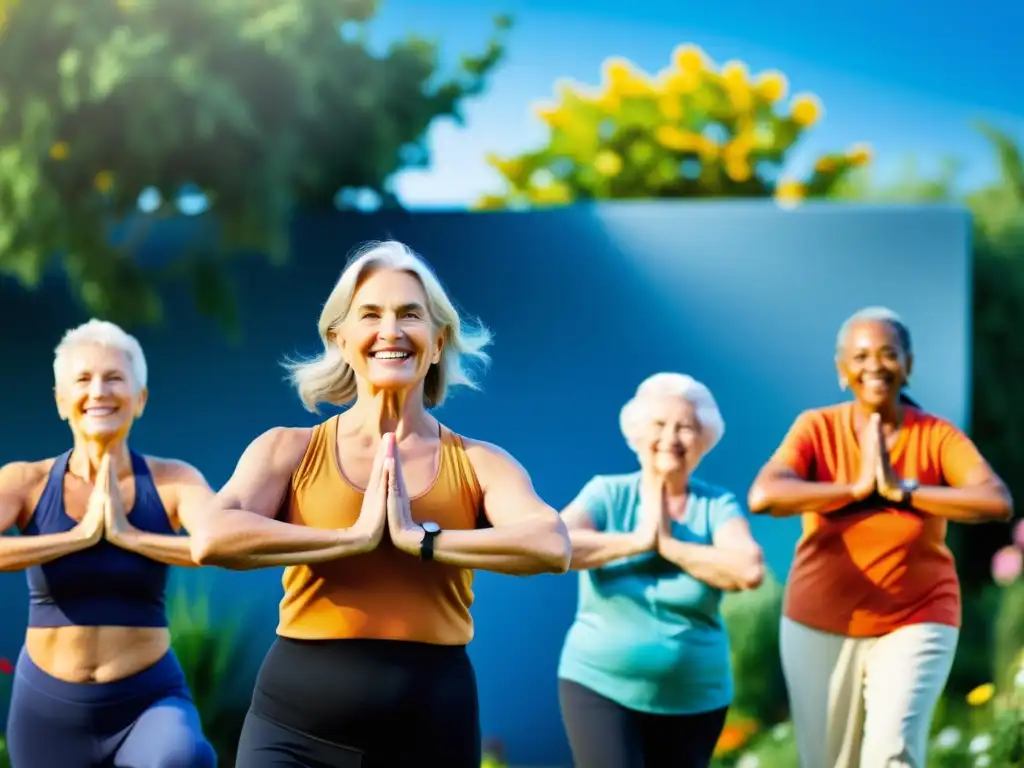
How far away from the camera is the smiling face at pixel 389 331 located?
2.85 meters

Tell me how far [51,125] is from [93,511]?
134 inches

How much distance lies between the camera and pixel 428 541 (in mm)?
2672

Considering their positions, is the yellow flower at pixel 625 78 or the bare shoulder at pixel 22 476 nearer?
the bare shoulder at pixel 22 476

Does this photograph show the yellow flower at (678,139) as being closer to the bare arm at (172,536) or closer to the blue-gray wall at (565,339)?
the blue-gray wall at (565,339)

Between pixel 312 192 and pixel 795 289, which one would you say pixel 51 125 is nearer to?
pixel 312 192

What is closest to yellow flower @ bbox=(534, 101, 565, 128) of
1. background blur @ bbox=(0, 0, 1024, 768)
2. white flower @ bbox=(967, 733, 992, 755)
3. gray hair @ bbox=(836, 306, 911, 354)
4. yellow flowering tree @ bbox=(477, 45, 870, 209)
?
yellow flowering tree @ bbox=(477, 45, 870, 209)

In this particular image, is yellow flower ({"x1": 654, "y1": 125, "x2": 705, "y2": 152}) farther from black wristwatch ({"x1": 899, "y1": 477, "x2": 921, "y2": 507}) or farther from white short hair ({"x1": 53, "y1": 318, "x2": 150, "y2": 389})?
white short hair ({"x1": 53, "y1": 318, "x2": 150, "y2": 389})

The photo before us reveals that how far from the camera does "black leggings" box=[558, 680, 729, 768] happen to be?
3.93m

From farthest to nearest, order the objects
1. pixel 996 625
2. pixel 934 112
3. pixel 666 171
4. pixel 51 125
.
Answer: pixel 666 171, pixel 934 112, pixel 996 625, pixel 51 125

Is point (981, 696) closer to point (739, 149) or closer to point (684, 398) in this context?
point (684, 398)

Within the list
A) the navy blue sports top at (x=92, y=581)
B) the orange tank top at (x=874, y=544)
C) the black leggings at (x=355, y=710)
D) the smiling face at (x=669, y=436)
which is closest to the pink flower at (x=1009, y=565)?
the orange tank top at (x=874, y=544)

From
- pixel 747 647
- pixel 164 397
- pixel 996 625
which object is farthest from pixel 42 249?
pixel 996 625

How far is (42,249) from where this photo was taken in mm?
6988

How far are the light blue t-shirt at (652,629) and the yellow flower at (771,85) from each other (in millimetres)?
12890
